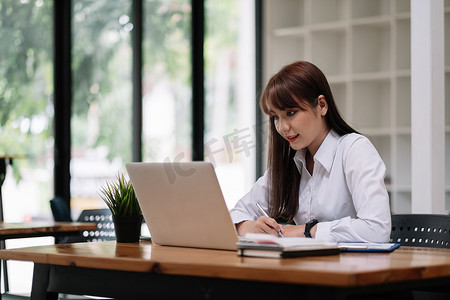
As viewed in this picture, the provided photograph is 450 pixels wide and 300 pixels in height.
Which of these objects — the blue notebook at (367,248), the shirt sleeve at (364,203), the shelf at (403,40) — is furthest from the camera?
the shelf at (403,40)

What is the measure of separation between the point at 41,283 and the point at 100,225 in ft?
4.19

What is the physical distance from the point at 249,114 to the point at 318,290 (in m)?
5.18

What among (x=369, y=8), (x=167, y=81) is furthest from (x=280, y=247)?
(x=167, y=81)

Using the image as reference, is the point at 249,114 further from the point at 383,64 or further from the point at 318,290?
the point at 318,290

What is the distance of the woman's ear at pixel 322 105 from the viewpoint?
244 cm

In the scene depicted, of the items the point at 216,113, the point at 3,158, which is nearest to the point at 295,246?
the point at 3,158

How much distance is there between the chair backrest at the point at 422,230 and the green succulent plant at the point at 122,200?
89 centimetres

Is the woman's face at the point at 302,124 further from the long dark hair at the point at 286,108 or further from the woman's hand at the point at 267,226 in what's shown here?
the woman's hand at the point at 267,226

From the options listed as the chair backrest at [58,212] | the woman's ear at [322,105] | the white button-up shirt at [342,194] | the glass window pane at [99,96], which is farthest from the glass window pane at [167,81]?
the woman's ear at [322,105]

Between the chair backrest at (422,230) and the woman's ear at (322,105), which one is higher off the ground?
the woman's ear at (322,105)

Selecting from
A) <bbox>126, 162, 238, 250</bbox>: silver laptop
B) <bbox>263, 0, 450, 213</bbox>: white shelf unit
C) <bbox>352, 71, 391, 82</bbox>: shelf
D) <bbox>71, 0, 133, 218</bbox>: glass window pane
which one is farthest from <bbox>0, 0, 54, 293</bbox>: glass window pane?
<bbox>126, 162, 238, 250</bbox>: silver laptop

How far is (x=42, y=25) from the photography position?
5305 mm

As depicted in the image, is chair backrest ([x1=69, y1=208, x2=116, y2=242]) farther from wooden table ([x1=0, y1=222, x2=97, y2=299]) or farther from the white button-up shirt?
the white button-up shirt

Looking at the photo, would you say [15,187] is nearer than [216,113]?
Yes
